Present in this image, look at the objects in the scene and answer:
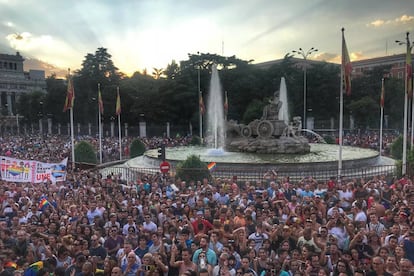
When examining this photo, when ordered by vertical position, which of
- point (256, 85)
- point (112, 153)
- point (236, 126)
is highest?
point (256, 85)

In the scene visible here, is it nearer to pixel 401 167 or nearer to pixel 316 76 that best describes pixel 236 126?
pixel 401 167

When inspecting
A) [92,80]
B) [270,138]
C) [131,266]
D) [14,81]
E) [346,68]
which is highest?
[14,81]

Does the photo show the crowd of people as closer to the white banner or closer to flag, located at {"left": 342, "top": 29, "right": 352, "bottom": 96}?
the white banner

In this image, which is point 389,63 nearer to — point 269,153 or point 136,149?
point 269,153

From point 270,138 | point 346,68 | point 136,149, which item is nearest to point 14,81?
point 136,149

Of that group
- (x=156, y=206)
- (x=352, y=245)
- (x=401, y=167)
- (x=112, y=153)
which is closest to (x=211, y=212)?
(x=156, y=206)

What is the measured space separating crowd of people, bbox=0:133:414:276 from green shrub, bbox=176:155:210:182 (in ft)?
14.9

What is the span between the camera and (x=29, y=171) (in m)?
12.6

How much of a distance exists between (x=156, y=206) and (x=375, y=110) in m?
48.7

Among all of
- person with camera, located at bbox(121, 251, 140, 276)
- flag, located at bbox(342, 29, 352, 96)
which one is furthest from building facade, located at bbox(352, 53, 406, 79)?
person with camera, located at bbox(121, 251, 140, 276)

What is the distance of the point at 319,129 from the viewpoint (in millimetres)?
53219

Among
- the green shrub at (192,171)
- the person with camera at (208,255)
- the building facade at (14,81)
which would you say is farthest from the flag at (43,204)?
the building facade at (14,81)

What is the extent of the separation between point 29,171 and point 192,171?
6110 millimetres

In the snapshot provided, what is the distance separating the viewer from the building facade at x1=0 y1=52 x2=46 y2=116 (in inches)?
4582
